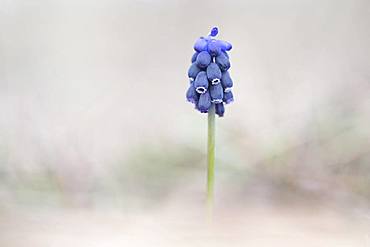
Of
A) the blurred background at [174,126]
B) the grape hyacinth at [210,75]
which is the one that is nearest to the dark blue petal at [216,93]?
the grape hyacinth at [210,75]

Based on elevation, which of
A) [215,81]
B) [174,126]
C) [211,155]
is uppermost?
[174,126]

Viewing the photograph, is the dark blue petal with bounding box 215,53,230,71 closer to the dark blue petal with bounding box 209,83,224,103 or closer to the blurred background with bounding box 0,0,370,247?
the dark blue petal with bounding box 209,83,224,103

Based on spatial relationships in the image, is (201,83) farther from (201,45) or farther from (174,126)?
(174,126)

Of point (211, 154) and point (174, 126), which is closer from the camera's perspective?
point (211, 154)

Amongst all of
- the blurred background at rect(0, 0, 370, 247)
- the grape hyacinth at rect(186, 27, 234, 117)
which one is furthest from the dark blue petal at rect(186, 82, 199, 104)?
the blurred background at rect(0, 0, 370, 247)

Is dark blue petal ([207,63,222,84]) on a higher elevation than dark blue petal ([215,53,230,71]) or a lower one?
lower

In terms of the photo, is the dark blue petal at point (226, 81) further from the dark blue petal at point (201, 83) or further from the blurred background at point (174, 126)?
the blurred background at point (174, 126)

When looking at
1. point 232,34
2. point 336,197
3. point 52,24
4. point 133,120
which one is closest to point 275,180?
point 336,197

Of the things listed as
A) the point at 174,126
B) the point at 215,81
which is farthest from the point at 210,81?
the point at 174,126
